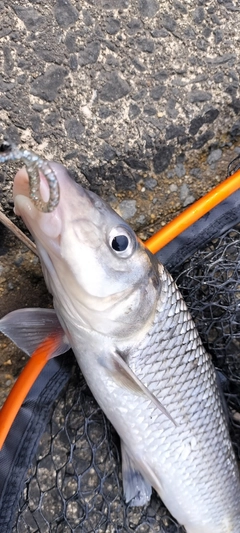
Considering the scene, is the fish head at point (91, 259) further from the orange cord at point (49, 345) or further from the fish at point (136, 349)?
the orange cord at point (49, 345)

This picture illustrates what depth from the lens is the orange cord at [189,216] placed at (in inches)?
68.9

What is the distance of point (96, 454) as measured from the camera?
190 centimetres

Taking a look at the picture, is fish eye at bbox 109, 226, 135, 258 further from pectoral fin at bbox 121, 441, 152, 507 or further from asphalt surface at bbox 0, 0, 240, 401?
pectoral fin at bbox 121, 441, 152, 507

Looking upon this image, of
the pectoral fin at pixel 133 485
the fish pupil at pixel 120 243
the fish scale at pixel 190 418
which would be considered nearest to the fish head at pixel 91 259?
the fish pupil at pixel 120 243

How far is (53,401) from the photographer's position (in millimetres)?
1758

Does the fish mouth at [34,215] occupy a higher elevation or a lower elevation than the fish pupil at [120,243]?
higher

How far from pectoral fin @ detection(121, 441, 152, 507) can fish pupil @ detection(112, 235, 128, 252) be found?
0.79 m

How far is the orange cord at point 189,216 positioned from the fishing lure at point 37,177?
53cm

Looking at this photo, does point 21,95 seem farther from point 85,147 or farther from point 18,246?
point 18,246

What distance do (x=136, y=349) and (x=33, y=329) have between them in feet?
1.10

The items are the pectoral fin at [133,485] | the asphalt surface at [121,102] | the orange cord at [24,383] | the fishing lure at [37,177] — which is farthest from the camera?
the pectoral fin at [133,485]

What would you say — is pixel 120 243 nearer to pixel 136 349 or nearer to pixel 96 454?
pixel 136 349

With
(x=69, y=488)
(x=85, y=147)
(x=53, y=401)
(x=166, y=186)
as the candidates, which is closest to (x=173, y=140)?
(x=166, y=186)

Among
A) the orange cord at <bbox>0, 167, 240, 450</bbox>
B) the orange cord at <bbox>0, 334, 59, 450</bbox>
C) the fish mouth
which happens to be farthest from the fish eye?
the orange cord at <bbox>0, 334, 59, 450</bbox>
